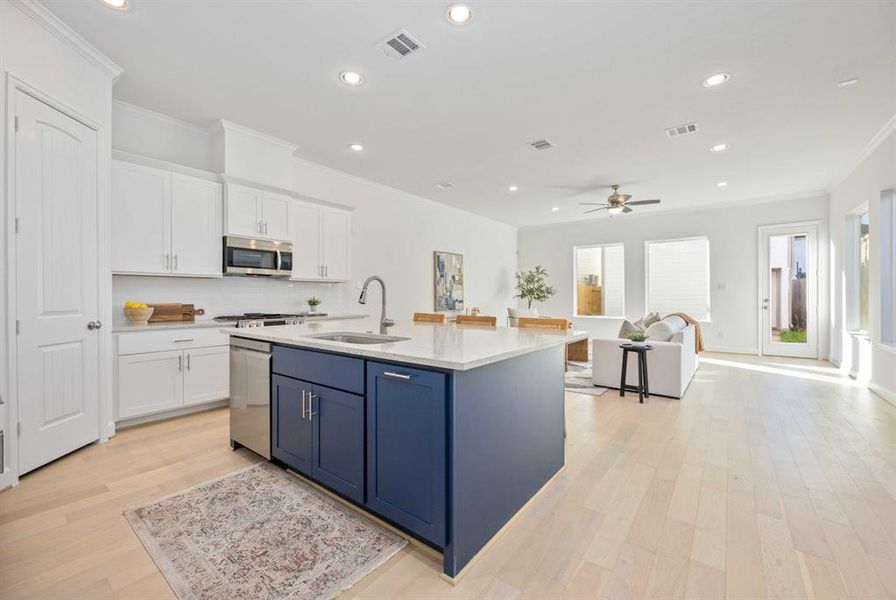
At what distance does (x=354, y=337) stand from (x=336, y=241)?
2905 millimetres

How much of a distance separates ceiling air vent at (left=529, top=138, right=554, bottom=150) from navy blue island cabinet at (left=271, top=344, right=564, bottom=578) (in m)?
2.93

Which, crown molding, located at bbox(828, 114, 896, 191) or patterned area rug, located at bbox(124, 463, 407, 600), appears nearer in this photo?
patterned area rug, located at bbox(124, 463, 407, 600)

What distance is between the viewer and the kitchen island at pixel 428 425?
5.12ft

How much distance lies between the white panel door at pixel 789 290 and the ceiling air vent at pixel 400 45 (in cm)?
739

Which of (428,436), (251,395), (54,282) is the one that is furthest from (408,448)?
(54,282)

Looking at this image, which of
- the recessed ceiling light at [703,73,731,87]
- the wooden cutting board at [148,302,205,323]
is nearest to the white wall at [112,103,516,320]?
the wooden cutting board at [148,302,205,323]

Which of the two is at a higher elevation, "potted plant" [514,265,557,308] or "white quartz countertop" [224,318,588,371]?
"potted plant" [514,265,557,308]

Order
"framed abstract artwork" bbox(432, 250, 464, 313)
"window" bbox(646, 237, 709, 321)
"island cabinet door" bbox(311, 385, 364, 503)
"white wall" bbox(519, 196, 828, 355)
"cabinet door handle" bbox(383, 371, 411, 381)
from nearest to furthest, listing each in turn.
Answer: "cabinet door handle" bbox(383, 371, 411, 381)
"island cabinet door" bbox(311, 385, 364, 503)
"white wall" bbox(519, 196, 828, 355)
"framed abstract artwork" bbox(432, 250, 464, 313)
"window" bbox(646, 237, 709, 321)

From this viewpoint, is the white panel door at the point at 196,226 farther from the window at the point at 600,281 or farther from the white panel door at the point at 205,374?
the window at the point at 600,281

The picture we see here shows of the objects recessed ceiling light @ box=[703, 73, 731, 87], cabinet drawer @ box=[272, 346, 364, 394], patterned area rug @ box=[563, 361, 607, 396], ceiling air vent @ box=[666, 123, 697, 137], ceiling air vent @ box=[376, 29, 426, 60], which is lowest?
patterned area rug @ box=[563, 361, 607, 396]

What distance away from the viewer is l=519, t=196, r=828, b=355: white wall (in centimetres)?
683

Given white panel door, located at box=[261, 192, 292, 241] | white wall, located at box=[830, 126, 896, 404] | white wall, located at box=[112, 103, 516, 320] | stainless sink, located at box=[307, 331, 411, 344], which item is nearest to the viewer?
stainless sink, located at box=[307, 331, 411, 344]

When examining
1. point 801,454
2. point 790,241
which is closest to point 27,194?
point 801,454

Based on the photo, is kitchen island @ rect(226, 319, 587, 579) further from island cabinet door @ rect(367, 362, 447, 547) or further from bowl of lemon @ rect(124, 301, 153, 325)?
bowl of lemon @ rect(124, 301, 153, 325)
